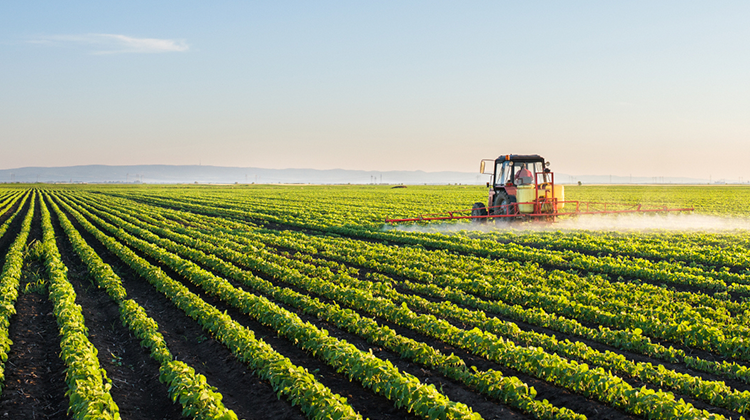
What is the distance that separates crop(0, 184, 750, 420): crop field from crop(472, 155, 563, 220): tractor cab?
208 inches

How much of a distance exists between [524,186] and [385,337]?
1432 centimetres

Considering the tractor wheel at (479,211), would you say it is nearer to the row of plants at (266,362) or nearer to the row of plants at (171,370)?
the row of plants at (266,362)

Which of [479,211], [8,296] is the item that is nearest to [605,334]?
[8,296]

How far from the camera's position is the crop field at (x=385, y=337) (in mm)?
5672

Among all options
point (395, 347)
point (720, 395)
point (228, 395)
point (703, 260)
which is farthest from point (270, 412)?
point (703, 260)

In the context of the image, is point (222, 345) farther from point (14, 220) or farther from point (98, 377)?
point (14, 220)

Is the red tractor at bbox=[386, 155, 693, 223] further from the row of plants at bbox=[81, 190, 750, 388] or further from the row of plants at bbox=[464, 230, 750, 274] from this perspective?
the row of plants at bbox=[81, 190, 750, 388]

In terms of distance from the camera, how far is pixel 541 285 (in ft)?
35.2

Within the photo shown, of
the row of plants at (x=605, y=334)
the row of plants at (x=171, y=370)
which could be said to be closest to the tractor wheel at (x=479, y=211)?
the row of plants at (x=605, y=334)

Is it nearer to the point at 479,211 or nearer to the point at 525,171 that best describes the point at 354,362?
the point at 525,171

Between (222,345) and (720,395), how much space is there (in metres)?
6.90

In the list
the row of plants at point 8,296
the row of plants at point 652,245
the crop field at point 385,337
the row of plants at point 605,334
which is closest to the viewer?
the crop field at point 385,337

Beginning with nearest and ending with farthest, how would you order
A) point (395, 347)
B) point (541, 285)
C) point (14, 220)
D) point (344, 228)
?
point (395, 347) → point (541, 285) → point (344, 228) → point (14, 220)

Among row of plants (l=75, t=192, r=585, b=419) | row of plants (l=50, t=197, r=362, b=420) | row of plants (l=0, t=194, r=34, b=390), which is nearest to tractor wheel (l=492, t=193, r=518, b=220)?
row of plants (l=75, t=192, r=585, b=419)
